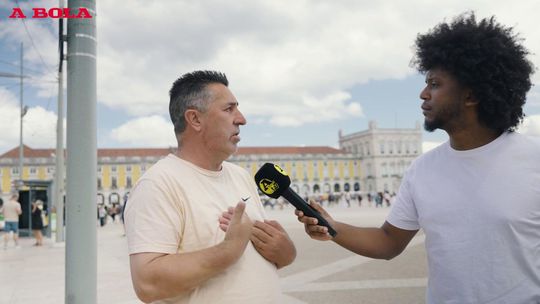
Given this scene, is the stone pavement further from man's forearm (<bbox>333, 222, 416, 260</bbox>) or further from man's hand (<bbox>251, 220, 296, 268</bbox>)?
man's hand (<bbox>251, 220, 296, 268</bbox>)

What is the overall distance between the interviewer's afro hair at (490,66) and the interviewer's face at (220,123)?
81cm

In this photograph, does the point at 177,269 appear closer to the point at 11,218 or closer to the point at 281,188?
the point at 281,188

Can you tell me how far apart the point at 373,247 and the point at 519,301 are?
57 centimetres

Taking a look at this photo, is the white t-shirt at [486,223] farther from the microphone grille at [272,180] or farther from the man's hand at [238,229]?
the man's hand at [238,229]

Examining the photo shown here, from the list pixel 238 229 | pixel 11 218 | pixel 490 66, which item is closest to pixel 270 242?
pixel 238 229

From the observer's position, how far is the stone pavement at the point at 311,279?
498cm

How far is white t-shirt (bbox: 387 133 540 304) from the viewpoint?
4.86 ft

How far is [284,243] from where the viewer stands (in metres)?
1.68

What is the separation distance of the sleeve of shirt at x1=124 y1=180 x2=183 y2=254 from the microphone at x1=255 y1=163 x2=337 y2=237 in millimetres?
414

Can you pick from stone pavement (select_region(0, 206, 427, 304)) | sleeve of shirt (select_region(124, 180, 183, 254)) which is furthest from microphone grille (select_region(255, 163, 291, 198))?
stone pavement (select_region(0, 206, 427, 304))

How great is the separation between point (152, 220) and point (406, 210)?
983 mm

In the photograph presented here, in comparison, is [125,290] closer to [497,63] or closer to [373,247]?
[373,247]

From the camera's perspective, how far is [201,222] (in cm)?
157

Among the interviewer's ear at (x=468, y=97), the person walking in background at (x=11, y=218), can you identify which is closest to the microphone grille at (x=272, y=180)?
the interviewer's ear at (x=468, y=97)
